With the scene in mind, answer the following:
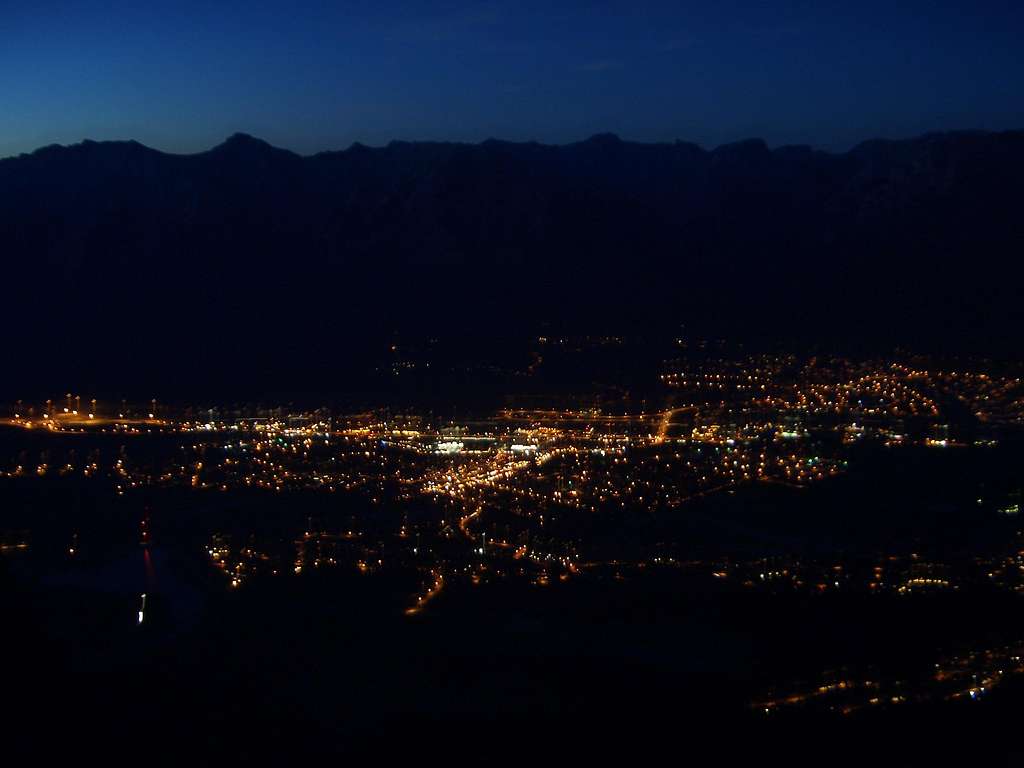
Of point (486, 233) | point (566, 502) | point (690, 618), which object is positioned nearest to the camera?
point (690, 618)

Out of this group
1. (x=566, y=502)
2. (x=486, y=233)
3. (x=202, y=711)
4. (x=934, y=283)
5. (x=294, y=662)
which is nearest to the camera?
(x=202, y=711)

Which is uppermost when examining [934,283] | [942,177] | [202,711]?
[942,177]

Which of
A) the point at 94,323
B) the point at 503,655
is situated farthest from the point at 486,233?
the point at 503,655

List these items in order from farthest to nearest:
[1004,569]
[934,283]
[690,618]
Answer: [934,283] → [1004,569] → [690,618]

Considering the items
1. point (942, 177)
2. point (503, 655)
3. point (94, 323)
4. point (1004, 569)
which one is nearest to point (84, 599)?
point (503, 655)

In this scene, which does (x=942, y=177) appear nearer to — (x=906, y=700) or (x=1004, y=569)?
(x=1004, y=569)

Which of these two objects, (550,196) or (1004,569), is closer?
(1004,569)

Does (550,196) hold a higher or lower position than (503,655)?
higher

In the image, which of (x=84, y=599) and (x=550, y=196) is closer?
(x=84, y=599)

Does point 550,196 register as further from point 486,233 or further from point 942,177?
point 942,177
